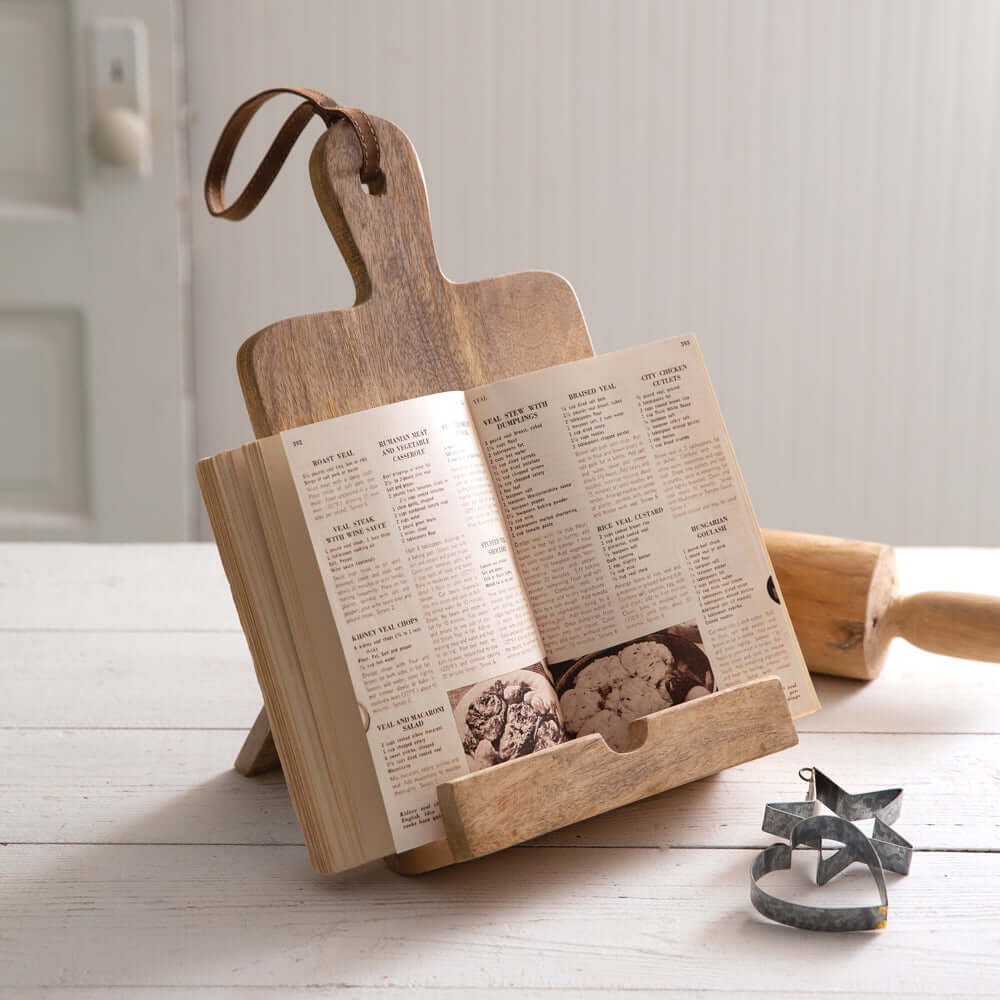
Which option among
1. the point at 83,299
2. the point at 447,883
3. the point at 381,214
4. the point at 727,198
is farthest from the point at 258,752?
the point at 727,198

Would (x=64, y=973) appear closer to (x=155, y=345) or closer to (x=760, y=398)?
(x=155, y=345)

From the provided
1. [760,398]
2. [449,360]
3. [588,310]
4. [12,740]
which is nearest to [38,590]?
[12,740]

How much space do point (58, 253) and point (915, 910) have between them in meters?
1.72

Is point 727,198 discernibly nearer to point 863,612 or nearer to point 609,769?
point 863,612

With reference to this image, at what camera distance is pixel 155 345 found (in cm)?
184

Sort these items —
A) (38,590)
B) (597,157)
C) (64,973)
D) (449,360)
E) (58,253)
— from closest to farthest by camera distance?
1. (64,973)
2. (449,360)
3. (38,590)
4. (58,253)
5. (597,157)

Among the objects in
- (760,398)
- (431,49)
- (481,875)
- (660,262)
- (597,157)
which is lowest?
(760,398)

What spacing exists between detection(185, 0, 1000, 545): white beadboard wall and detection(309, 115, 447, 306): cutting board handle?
54.1 inches

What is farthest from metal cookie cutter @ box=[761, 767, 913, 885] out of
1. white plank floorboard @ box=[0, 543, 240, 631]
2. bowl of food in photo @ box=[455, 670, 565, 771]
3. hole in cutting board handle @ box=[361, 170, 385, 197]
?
white plank floorboard @ box=[0, 543, 240, 631]

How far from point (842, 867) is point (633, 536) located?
7.1 inches

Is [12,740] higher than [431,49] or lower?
lower

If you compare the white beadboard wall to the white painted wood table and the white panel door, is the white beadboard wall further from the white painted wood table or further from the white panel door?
the white painted wood table

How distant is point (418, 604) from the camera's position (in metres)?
0.49

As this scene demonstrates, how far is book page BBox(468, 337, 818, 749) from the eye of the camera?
538 mm
